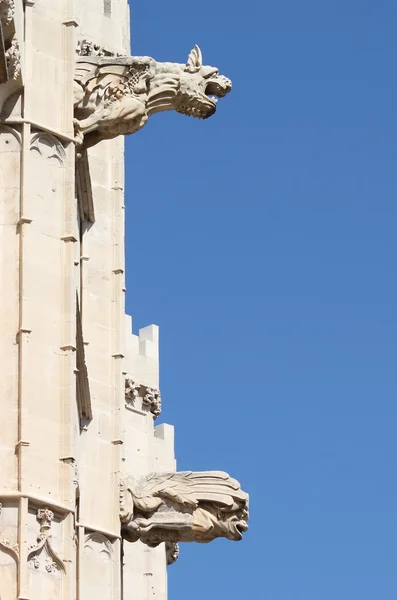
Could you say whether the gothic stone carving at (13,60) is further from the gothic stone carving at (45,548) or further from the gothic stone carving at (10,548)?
the gothic stone carving at (10,548)

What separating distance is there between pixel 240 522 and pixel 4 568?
700 cm

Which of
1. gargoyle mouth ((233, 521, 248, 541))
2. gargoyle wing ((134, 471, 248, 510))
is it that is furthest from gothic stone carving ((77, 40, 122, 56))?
gargoyle mouth ((233, 521, 248, 541))

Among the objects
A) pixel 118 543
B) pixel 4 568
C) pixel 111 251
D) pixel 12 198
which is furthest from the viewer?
pixel 111 251

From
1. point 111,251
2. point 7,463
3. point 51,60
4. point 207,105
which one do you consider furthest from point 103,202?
point 7,463

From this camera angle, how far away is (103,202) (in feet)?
116

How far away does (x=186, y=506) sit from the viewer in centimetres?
3288

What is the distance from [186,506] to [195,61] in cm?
631

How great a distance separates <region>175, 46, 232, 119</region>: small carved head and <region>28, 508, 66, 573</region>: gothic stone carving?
300 inches

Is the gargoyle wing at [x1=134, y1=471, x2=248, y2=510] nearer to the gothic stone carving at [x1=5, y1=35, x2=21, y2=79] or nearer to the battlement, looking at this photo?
the gothic stone carving at [x1=5, y1=35, x2=21, y2=79]

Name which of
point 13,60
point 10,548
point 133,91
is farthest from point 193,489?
point 13,60

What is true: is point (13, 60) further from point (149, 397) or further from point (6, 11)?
point (149, 397)

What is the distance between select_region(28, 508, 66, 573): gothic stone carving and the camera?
88.0 ft

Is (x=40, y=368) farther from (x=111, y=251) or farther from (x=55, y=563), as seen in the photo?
(x=111, y=251)

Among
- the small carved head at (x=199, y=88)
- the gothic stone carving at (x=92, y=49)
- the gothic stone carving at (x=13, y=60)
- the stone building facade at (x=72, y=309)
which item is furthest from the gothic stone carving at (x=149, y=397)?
the gothic stone carving at (x=13, y=60)
